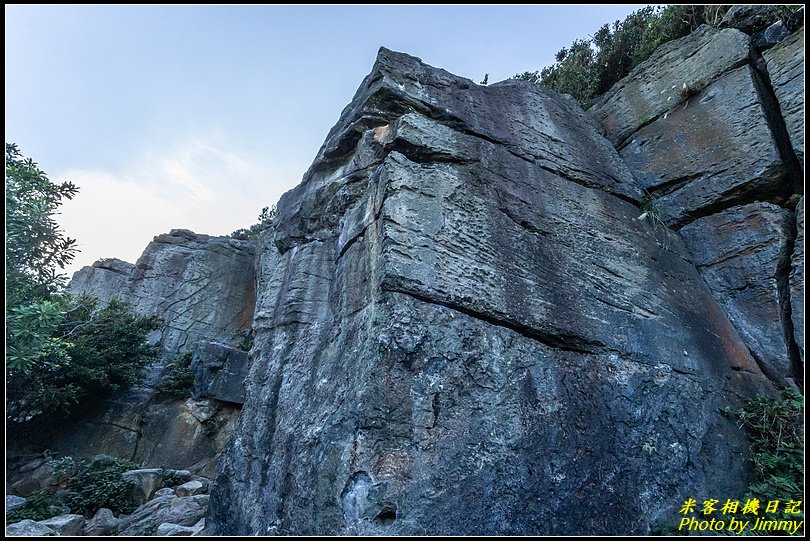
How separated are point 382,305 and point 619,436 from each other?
2.29 metres

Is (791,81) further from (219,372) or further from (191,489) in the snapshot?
(219,372)

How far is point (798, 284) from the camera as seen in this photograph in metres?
4.82

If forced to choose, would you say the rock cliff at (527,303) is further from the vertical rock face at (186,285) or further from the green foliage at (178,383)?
the vertical rock face at (186,285)

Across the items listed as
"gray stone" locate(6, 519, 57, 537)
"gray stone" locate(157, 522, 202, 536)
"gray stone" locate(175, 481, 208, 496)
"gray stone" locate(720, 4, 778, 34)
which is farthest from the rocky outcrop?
"gray stone" locate(6, 519, 57, 537)

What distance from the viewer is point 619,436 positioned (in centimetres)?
380

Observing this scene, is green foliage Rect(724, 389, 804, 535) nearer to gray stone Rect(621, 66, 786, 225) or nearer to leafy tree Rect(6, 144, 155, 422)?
gray stone Rect(621, 66, 786, 225)

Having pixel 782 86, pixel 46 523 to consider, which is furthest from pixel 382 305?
pixel 782 86

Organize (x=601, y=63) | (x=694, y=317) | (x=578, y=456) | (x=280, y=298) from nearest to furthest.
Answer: (x=578, y=456)
(x=694, y=317)
(x=280, y=298)
(x=601, y=63)

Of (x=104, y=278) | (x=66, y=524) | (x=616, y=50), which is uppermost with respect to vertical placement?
(x=616, y=50)

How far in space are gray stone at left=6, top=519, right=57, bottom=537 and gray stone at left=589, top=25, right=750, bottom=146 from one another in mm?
9642

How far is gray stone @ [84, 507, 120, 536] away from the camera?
579 centimetres

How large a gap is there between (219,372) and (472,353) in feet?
33.6

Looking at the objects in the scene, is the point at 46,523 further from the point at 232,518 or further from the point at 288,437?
the point at 288,437

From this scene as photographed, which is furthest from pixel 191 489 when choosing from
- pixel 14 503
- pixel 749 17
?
pixel 749 17
